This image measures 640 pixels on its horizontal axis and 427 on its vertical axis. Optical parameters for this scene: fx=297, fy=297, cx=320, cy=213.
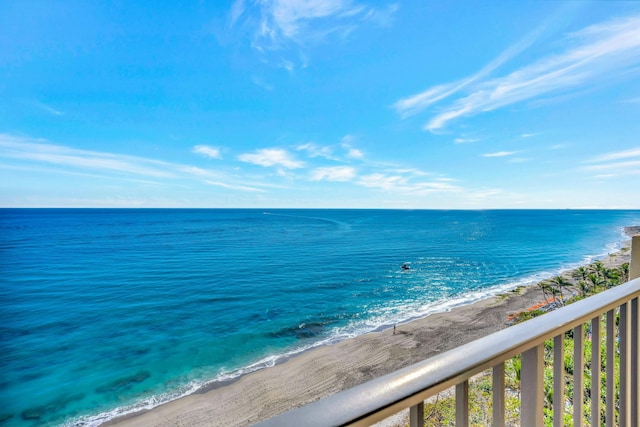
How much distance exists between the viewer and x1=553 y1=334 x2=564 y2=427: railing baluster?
2.86ft

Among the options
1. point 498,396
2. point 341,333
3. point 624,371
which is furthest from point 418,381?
point 341,333

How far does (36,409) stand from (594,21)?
1469 cm

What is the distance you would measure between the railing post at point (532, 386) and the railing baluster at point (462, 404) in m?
0.24

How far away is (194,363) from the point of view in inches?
424

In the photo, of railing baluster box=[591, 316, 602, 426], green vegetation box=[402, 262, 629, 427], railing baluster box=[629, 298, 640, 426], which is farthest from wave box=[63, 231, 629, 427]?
railing baluster box=[591, 316, 602, 426]

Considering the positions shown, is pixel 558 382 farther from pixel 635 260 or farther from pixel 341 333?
pixel 341 333

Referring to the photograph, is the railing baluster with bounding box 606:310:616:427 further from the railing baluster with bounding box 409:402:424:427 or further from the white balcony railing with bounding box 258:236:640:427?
the railing baluster with bounding box 409:402:424:427

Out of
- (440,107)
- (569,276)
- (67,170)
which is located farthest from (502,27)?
(67,170)

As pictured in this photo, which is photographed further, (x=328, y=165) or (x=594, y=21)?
(x=328, y=165)

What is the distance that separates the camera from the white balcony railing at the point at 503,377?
48 cm

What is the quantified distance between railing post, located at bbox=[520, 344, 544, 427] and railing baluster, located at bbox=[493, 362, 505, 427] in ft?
0.37

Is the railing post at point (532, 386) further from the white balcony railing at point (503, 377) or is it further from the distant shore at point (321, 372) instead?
the distant shore at point (321, 372)

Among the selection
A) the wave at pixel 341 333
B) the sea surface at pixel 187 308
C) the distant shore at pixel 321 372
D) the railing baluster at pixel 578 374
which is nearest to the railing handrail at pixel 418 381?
the railing baluster at pixel 578 374

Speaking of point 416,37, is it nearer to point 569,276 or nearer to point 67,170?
point 569,276
